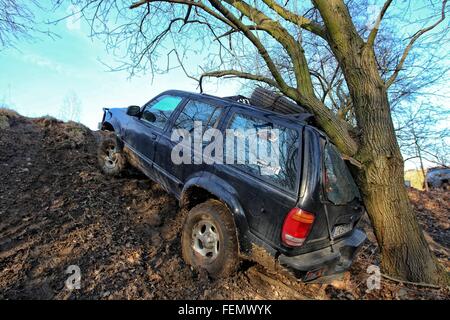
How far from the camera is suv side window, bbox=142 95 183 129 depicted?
4352mm

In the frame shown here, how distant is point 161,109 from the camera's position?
14.9ft

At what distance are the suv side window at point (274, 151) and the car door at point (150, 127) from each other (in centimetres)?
140

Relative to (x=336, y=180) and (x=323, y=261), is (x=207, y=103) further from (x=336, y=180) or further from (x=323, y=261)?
(x=323, y=261)

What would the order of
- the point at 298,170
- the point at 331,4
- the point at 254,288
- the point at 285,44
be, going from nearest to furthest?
1. the point at 298,170
2. the point at 254,288
3. the point at 331,4
4. the point at 285,44

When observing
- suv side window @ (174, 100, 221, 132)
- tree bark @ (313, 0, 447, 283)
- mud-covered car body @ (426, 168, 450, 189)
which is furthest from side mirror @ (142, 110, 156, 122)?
mud-covered car body @ (426, 168, 450, 189)

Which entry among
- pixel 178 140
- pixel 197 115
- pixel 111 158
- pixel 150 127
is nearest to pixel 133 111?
pixel 150 127

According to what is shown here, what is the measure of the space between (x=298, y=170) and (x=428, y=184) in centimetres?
1142

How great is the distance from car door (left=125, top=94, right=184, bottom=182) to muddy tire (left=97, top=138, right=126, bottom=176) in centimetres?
39

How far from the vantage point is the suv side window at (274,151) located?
2.89 meters

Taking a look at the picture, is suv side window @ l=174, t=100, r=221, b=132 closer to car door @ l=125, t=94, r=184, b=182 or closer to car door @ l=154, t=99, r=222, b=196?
car door @ l=154, t=99, r=222, b=196

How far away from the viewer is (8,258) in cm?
335
